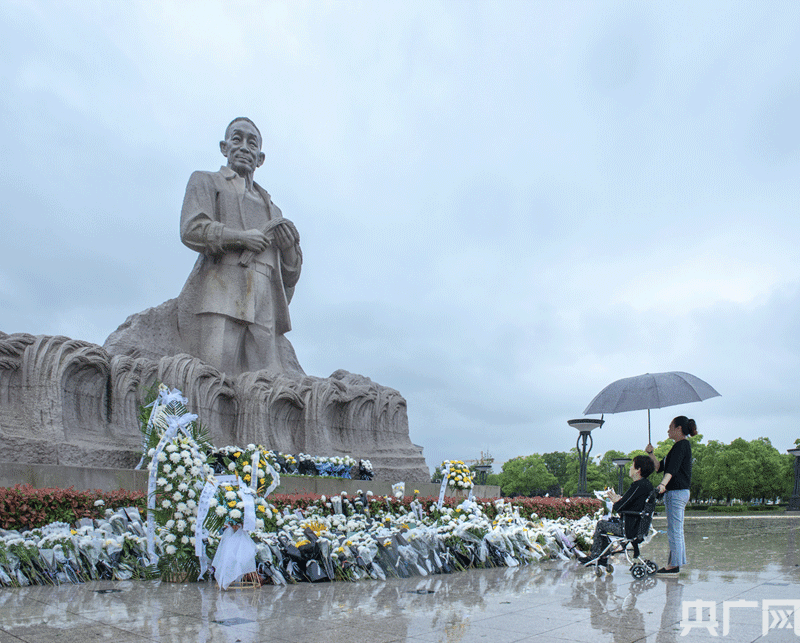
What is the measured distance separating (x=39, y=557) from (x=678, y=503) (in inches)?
204

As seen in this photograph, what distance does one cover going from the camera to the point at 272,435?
1030 cm

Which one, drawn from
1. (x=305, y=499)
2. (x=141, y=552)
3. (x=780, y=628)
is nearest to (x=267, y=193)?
(x=305, y=499)

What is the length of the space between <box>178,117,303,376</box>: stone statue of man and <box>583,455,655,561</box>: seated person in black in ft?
21.5

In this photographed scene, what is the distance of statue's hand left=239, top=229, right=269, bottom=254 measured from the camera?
11203 mm

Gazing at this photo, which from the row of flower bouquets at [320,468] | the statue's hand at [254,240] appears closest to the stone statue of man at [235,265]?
the statue's hand at [254,240]

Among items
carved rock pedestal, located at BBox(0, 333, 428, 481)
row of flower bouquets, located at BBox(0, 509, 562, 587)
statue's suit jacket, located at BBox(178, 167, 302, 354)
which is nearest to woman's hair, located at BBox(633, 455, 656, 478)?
row of flower bouquets, located at BBox(0, 509, 562, 587)

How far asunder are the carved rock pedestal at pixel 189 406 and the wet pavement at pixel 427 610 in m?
3.62

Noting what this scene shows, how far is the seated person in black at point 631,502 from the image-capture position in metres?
6.07

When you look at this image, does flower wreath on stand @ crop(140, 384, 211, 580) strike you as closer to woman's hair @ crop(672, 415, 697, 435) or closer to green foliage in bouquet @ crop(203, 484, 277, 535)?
green foliage in bouquet @ crop(203, 484, 277, 535)

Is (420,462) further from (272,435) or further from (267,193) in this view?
(267,193)

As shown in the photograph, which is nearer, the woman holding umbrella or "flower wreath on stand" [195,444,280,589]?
"flower wreath on stand" [195,444,280,589]

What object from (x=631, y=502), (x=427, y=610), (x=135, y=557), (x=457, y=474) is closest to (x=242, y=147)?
(x=457, y=474)

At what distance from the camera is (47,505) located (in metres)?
5.80

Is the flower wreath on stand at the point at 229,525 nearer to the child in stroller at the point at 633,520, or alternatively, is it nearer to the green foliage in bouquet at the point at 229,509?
the green foliage in bouquet at the point at 229,509
